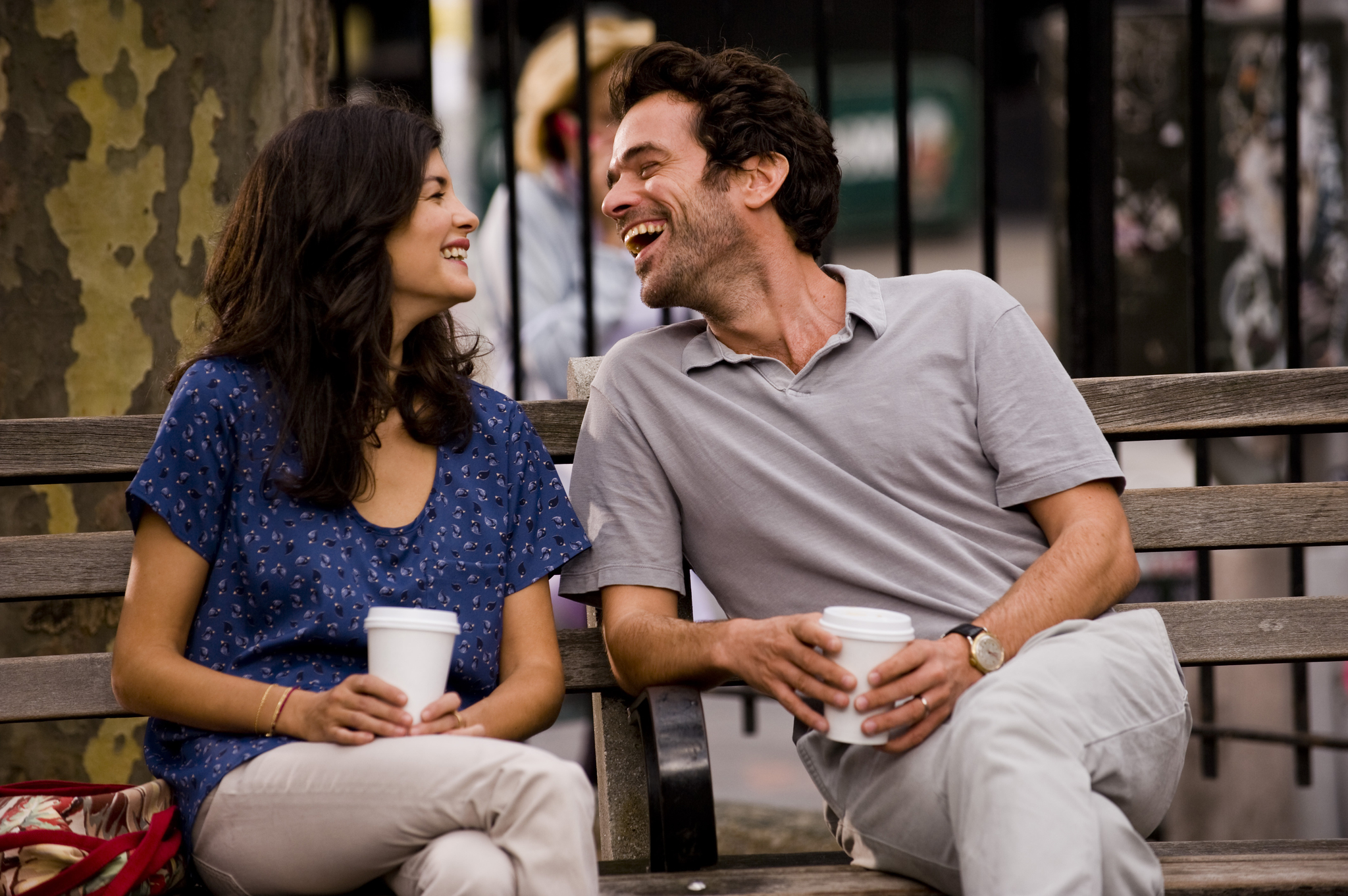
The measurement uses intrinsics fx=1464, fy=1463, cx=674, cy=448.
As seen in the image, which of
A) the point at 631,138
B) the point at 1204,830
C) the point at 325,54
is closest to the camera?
the point at 631,138

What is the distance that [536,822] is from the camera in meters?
1.93

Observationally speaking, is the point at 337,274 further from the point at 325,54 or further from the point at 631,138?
the point at 325,54

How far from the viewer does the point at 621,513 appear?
260cm

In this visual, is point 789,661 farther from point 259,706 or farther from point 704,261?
point 704,261

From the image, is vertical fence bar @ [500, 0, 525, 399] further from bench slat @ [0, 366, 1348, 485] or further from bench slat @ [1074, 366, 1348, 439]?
bench slat @ [1074, 366, 1348, 439]

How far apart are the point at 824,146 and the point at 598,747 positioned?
132 centimetres

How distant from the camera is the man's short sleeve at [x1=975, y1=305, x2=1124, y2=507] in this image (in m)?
2.55

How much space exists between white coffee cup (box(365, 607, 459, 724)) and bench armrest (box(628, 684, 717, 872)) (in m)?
Answer: 0.36

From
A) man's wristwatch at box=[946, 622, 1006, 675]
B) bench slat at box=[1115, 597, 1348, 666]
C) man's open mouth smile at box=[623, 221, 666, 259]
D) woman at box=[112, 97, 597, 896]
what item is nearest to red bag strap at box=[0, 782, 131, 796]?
woman at box=[112, 97, 597, 896]

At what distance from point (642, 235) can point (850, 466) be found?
0.66 meters

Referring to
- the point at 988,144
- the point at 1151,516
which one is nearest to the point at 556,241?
the point at 988,144

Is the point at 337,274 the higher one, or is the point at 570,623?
the point at 337,274

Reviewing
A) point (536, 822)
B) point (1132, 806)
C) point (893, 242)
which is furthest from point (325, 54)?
point (893, 242)

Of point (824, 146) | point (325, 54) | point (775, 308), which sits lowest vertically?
point (775, 308)
